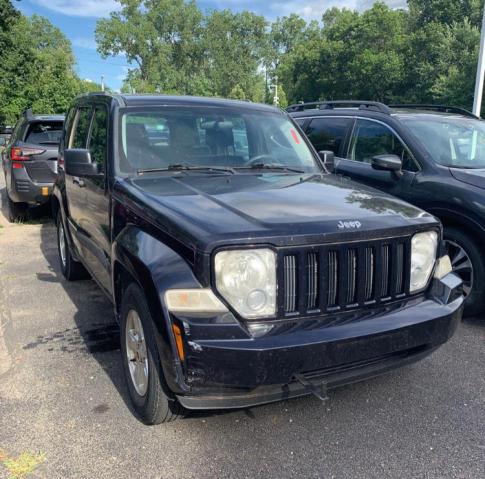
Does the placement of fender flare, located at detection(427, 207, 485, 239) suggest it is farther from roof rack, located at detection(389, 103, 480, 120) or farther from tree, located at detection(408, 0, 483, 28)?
tree, located at detection(408, 0, 483, 28)

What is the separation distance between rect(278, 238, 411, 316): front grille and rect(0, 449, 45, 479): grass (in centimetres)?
150

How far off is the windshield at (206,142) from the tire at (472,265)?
1.45 metres

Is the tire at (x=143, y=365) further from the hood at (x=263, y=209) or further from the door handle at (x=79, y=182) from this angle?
the door handle at (x=79, y=182)

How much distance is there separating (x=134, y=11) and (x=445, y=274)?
A: 7403 centimetres

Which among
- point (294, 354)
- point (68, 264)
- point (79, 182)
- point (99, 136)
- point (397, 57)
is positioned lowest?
point (68, 264)

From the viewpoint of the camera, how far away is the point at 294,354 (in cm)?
236

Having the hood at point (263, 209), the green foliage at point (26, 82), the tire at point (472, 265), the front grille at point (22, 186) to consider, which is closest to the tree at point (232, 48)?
the green foliage at point (26, 82)

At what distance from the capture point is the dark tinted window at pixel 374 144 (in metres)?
5.17

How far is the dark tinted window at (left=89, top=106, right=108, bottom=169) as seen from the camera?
387 centimetres

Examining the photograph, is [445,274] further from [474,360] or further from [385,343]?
[474,360]

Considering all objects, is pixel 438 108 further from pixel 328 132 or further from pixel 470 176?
pixel 470 176

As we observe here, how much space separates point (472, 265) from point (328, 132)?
2.64 m

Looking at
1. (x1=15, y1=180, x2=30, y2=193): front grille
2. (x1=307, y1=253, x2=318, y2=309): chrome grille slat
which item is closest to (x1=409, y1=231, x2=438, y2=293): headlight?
(x1=307, y1=253, x2=318, y2=309): chrome grille slat

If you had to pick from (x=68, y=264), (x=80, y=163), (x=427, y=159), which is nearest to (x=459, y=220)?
(x=427, y=159)
